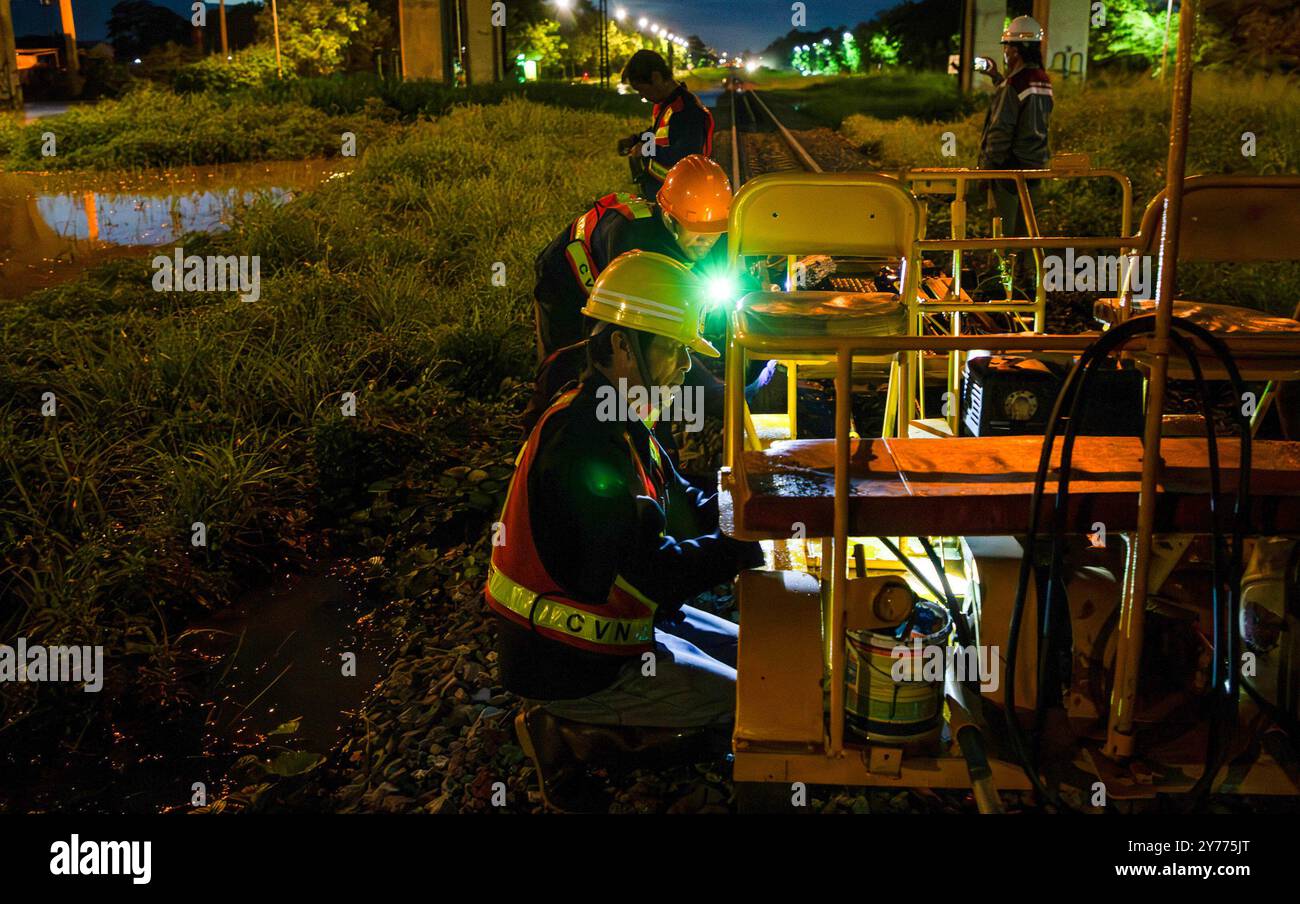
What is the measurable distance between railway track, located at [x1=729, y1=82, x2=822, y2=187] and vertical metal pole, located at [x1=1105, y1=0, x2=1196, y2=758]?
12.4 m

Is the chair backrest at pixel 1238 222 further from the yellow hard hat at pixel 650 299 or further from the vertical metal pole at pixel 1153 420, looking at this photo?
the yellow hard hat at pixel 650 299

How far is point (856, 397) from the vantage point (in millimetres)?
7562

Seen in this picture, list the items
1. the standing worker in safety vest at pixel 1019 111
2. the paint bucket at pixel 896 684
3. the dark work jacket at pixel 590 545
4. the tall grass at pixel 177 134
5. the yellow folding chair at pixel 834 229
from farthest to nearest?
the tall grass at pixel 177 134
the standing worker in safety vest at pixel 1019 111
the yellow folding chair at pixel 834 229
the dark work jacket at pixel 590 545
the paint bucket at pixel 896 684

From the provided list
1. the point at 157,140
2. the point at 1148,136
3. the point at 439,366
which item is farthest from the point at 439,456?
the point at 157,140

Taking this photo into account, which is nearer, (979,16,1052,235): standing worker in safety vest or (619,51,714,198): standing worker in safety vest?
(619,51,714,198): standing worker in safety vest

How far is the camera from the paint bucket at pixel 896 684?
288 cm

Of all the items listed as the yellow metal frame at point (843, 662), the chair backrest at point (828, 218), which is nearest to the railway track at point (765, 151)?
the chair backrest at point (828, 218)

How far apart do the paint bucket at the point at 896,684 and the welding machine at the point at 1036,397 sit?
9.44 feet

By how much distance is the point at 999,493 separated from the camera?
286 centimetres

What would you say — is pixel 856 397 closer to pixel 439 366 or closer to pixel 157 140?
pixel 439 366

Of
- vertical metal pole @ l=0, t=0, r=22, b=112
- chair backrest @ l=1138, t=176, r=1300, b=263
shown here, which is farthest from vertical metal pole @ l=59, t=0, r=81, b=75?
chair backrest @ l=1138, t=176, r=1300, b=263

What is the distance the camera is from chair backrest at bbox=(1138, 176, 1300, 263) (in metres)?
3.42

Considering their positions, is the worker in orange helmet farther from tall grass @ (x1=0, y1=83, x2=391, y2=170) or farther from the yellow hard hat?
tall grass @ (x1=0, y1=83, x2=391, y2=170)

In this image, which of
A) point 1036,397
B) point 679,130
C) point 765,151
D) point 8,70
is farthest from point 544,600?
point 8,70
